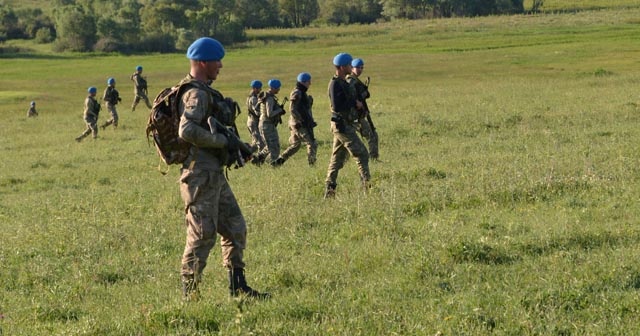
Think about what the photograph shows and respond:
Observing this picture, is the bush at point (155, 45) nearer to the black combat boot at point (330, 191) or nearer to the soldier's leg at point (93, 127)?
the soldier's leg at point (93, 127)

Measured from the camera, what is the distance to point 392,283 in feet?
26.3

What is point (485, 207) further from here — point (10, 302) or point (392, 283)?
point (10, 302)

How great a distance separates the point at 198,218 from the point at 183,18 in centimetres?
11711

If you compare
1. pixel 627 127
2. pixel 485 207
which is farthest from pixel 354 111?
pixel 627 127

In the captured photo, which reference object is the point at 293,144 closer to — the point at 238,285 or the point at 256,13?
the point at 238,285

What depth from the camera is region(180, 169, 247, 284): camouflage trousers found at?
7.69 meters

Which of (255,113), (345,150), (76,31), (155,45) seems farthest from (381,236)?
(76,31)

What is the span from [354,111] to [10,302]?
6.99 m

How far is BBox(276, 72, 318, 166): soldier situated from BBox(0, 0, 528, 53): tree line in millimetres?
88180

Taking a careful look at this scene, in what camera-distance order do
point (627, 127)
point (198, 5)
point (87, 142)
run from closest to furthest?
point (627, 127) < point (87, 142) < point (198, 5)

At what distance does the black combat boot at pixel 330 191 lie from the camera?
1378 cm

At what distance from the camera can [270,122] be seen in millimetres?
19609

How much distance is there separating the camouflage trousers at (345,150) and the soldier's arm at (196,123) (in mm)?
6351

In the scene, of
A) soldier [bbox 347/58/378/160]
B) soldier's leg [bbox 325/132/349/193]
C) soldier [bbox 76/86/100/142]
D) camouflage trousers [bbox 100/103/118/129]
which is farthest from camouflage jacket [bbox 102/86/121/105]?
soldier's leg [bbox 325/132/349/193]
